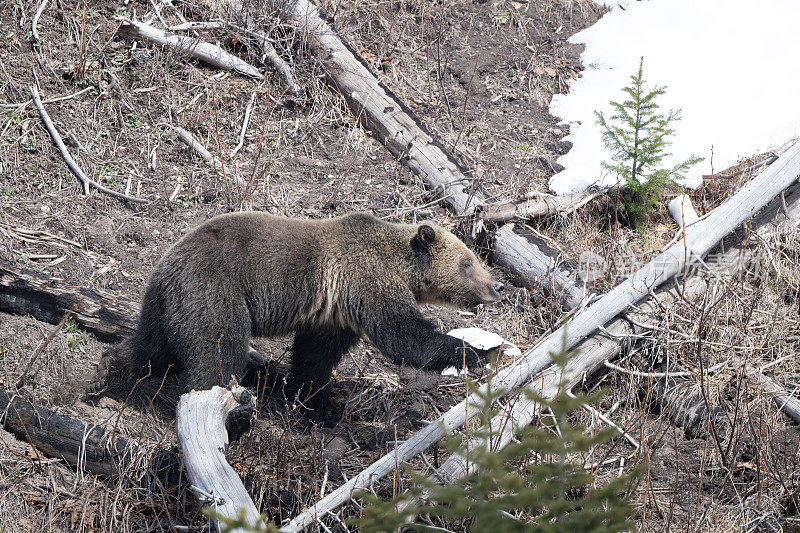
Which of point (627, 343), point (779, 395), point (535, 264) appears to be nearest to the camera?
point (779, 395)

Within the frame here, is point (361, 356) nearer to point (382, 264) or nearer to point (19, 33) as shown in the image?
point (382, 264)

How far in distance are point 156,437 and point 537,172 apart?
592 cm

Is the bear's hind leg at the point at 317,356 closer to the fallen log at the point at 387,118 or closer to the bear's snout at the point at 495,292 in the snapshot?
the bear's snout at the point at 495,292

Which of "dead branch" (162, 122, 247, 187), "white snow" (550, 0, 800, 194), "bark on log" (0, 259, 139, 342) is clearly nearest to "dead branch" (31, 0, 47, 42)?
"dead branch" (162, 122, 247, 187)

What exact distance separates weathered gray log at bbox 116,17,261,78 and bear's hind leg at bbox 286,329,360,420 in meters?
4.72

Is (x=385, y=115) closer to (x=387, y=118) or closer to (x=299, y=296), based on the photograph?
(x=387, y=118)

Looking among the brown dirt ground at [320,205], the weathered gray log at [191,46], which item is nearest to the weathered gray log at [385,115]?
the brown dirt ground at [320,205]

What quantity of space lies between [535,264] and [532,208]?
744mm

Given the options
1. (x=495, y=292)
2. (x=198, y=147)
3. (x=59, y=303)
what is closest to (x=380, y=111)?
(x=198, y=147)

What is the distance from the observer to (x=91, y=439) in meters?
4.82

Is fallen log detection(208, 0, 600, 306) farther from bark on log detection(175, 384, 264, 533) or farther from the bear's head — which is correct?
bark on log detection(175, 384, 264, 533)

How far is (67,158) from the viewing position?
7.87 m

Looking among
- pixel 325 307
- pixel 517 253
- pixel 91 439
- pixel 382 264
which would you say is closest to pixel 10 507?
pixel 91 439

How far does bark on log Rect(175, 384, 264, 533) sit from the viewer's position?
4020 mm
